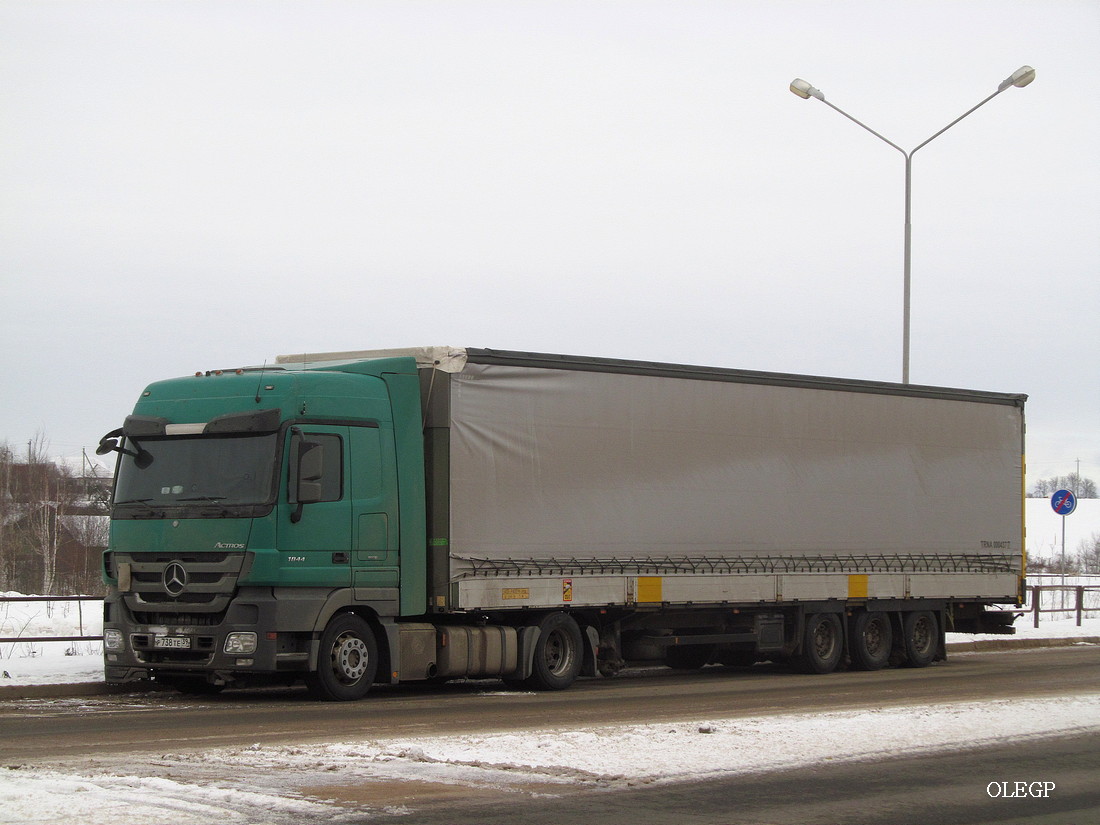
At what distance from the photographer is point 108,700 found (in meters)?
15.3

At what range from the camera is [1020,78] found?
Result: 24672 millimetres

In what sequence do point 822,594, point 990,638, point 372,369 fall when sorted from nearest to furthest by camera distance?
point 372,369 → point 822,594 → point 990,638

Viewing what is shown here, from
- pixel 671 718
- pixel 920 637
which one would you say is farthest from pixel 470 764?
pixel 920 637

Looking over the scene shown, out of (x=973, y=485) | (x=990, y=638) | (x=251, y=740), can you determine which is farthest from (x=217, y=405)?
(x=990, y=638)

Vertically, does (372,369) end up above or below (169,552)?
above

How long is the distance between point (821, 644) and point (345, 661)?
27.3ft

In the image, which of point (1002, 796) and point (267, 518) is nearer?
point (1002, 796)

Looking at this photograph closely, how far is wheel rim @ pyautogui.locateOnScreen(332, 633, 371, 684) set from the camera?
598 inches

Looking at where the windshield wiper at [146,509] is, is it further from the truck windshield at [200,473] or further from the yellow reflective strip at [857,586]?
the yellow reflective strip at [857,586]

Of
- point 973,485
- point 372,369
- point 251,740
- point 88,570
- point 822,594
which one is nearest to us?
point 251,740

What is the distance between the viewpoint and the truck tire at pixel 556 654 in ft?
55.5

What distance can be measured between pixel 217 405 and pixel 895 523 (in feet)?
35.1

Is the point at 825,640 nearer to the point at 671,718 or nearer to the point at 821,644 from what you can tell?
the point at 821,644

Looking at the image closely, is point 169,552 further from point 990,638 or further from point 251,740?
point 990,638
